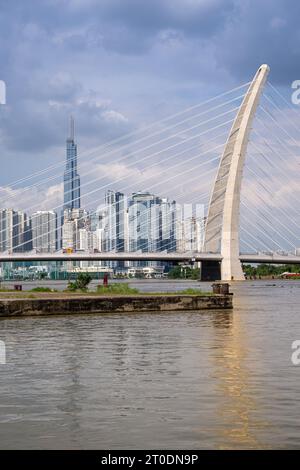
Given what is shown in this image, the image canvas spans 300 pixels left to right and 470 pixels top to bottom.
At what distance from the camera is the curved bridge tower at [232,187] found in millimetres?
83812

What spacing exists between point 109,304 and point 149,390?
23105mm

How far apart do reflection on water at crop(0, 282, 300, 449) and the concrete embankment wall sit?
8.58 m

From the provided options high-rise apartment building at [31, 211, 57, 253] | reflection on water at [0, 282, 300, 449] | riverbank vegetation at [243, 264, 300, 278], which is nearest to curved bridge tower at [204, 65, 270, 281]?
high-rise apartment building at [31, 211, 57, 253]

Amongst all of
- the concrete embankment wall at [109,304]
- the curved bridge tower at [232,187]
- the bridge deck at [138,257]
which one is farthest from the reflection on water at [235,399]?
the bridge deck at [138,257]

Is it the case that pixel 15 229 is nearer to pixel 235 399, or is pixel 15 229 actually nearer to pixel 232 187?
pixel 232 187

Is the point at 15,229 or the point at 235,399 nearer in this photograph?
the point at 235,399

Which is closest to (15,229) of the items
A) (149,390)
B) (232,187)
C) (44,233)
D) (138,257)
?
(44,233)

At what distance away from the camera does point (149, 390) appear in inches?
529

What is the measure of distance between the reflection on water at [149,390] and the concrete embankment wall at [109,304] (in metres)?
8.58

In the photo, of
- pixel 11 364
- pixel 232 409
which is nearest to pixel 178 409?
pixel 232 409

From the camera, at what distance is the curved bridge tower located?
275ft

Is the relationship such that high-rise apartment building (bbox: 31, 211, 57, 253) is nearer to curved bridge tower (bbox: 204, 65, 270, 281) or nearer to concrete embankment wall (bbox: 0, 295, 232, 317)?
curved bridge tower (bbox: 204, 65, 270, 281)

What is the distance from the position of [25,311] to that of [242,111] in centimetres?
5564

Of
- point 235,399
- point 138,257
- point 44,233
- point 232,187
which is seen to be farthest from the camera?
point 44,233
